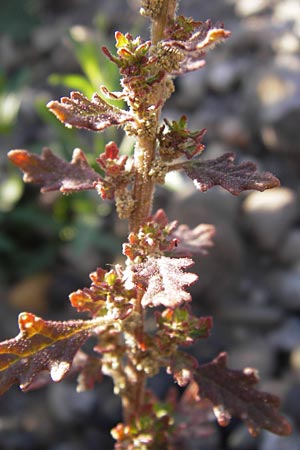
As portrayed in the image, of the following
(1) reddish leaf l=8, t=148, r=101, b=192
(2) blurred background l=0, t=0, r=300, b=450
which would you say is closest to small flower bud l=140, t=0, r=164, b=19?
(1) reddish leaf l=8, t=148, r=101, b=192

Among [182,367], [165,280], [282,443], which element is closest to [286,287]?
[282,443]

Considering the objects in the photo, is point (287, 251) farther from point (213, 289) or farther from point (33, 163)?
point (33, 163)

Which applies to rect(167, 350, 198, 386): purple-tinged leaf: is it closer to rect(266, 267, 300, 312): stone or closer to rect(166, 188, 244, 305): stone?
rect(166, 188, 244, 305): stone

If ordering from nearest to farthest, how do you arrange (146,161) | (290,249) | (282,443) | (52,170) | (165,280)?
(165,280) < (146,161) < (52,170) < (282,443) < (290,249)

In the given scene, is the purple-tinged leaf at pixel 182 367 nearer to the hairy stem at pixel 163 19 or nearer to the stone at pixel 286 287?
the hairy stem at pixel 163 19

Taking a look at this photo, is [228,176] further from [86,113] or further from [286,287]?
[286,287]

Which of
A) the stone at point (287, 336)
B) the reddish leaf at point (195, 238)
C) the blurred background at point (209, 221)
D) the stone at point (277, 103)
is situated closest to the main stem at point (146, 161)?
the reddish leaf at point (195, 238)
